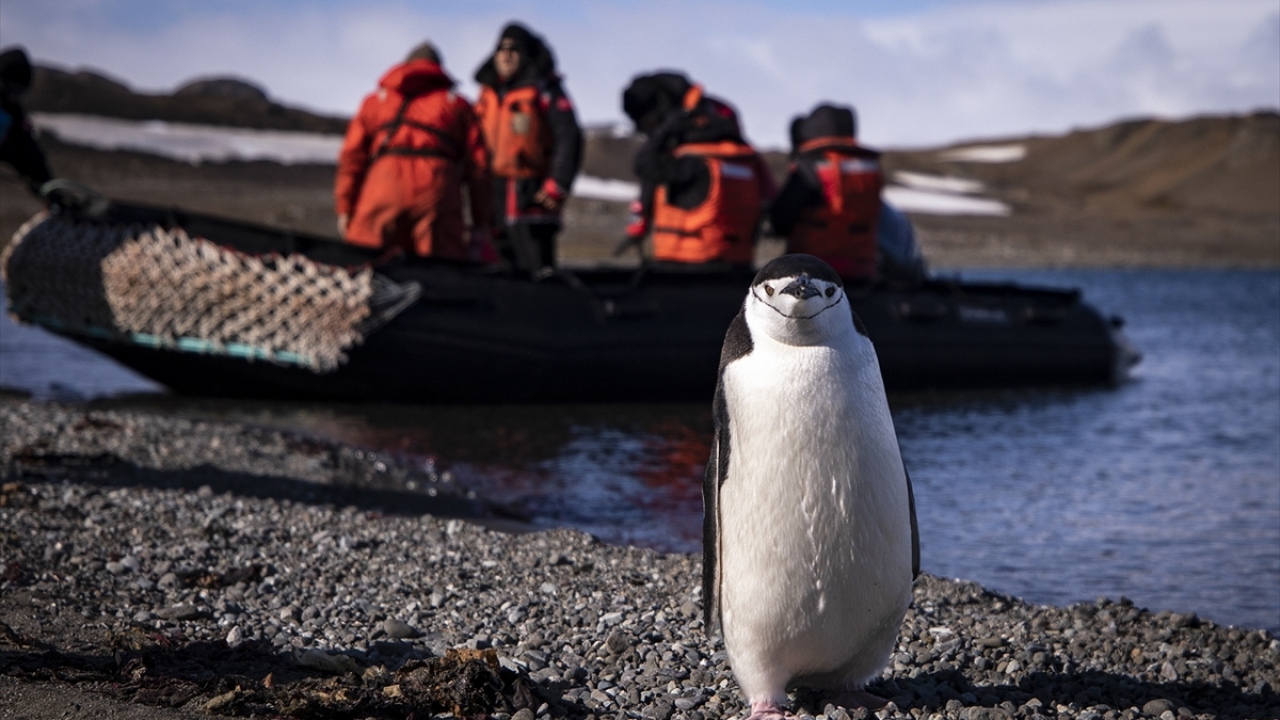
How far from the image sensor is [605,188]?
135 feet

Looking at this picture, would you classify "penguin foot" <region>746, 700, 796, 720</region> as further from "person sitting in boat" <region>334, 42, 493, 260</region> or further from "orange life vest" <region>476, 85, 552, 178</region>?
"orange life vest" <region>476, 85, 552, 178</region>

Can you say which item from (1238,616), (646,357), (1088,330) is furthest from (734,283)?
(1238,616)

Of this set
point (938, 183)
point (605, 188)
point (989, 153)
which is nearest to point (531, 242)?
point (605, 188)

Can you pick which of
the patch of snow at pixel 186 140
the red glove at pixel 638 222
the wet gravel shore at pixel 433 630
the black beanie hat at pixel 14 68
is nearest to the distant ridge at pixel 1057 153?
the patch of snow at pixel 186 140

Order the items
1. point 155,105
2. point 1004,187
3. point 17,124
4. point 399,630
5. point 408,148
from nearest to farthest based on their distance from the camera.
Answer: point 399,630 < point 408,148 < point 17,124 < point 155,105 < point 1004,187

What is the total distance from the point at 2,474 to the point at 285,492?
1.00 m

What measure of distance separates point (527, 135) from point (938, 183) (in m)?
49.4

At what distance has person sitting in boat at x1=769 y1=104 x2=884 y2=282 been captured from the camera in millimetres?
8281

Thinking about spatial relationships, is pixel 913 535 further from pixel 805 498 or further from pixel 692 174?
pixel 692 174

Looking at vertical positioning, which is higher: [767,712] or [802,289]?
[802,289]

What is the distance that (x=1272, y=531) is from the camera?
210 inches

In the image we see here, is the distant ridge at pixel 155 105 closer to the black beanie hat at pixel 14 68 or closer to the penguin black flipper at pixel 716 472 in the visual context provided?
the black beanie hat at pixel 14 68

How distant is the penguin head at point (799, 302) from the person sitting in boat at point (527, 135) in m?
5.06

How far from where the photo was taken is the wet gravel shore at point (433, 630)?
2785mm
